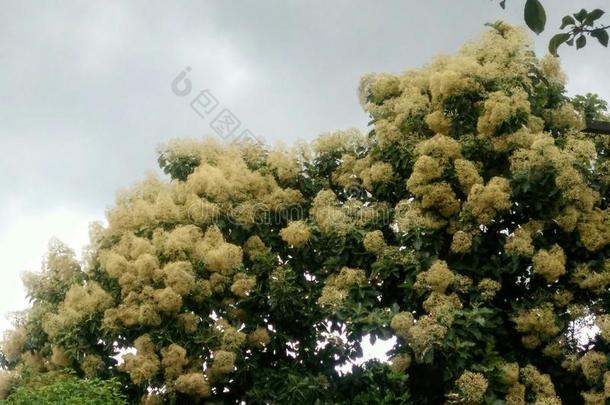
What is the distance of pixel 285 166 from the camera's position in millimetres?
9164

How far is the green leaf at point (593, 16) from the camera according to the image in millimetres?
2469

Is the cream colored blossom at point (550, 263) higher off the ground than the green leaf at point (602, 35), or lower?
higher

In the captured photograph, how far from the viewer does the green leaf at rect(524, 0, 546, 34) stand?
225 cm

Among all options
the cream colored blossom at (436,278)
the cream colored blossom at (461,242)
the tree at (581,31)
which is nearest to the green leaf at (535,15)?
the tree at (581,31)

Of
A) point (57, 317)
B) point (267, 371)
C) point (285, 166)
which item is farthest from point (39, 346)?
point (285, 166)

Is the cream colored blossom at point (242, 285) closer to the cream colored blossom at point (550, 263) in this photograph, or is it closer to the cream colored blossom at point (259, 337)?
the cream colored blossom at point (259, 337)

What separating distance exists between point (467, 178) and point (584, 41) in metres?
5.25

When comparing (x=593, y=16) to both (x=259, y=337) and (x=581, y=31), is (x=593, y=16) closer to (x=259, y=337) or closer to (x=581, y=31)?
(x=581, y=31)

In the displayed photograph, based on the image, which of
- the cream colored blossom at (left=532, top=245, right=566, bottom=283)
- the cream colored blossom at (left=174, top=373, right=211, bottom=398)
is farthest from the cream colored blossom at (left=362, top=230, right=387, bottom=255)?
the cream colored blossom at (left=174, top=373, right=211, bottom=398)

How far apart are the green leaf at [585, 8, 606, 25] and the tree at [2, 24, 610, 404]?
15.9 feet

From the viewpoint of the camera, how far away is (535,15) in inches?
89.4

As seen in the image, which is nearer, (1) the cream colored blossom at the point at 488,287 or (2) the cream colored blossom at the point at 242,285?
(1) the cream colored blossom at the point at 488,287

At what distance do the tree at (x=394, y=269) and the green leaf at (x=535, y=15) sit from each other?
5070 mm

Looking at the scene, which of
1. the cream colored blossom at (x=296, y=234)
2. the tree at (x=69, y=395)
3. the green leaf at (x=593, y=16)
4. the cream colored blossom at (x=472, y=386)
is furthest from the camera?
the cream colored blossom at (x=296, y=234)
